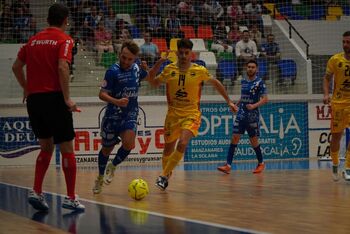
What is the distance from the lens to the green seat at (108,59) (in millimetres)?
18734

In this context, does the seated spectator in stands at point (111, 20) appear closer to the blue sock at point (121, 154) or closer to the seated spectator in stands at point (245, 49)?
the seated spectator in stands at point (245, 49)

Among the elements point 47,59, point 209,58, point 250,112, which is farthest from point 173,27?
point 47,59

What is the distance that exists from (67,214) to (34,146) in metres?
10.6

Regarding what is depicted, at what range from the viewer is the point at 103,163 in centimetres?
935

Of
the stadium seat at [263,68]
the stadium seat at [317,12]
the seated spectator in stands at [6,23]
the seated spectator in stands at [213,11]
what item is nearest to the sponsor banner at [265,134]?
the stadium seat at [263,68]

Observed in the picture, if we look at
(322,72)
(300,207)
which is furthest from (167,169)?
(322,72)

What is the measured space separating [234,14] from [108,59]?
16.8 ft

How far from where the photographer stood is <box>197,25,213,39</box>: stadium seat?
20766 mm

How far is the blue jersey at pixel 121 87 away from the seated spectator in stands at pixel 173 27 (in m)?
10.6

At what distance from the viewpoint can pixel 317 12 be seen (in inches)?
958

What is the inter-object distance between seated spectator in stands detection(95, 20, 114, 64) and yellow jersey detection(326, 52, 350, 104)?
30.2ft

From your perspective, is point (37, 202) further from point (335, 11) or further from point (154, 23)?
point (335, 11)

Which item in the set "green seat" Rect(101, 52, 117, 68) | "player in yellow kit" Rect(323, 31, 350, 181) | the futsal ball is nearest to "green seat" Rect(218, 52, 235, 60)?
"green seat" Rect(101, 52, 117, 68)

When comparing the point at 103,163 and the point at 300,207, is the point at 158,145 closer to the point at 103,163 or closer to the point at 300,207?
the point at 103,163
